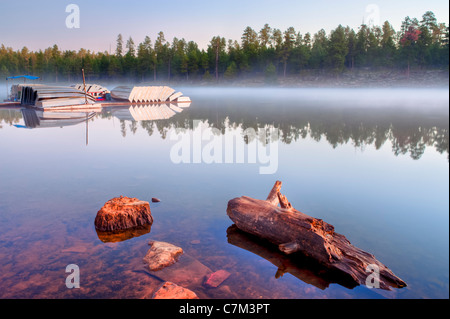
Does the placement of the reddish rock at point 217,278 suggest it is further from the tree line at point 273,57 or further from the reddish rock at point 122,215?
the tree line at point 273,57

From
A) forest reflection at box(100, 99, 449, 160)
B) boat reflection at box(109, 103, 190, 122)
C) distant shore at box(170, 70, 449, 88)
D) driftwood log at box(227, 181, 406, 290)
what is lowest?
driftwood log at box(227, 181, 406, 290)

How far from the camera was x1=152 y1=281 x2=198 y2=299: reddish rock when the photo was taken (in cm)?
429

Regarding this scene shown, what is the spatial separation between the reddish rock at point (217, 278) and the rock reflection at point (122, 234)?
1979 mm

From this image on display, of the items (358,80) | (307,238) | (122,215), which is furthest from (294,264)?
(358,80)

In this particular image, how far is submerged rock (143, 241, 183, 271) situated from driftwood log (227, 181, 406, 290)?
1.49 meters

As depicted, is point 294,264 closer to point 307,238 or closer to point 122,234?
point 307,238

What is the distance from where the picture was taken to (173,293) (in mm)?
4320

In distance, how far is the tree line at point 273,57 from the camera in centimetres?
8138

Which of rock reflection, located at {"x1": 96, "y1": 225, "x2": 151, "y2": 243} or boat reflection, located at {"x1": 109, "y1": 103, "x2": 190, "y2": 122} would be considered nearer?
rock reflection, located at {"x1": 96, "y1": 225, "x2": 151, "y2": 243}

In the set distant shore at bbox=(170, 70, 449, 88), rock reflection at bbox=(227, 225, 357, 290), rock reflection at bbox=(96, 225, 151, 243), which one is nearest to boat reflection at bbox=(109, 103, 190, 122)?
rock reflection at bbox=(96, 225, 151, 243)

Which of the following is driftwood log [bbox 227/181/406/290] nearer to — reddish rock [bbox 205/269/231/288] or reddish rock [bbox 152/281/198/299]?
reddish rock [bbox 205/269/231/288]
